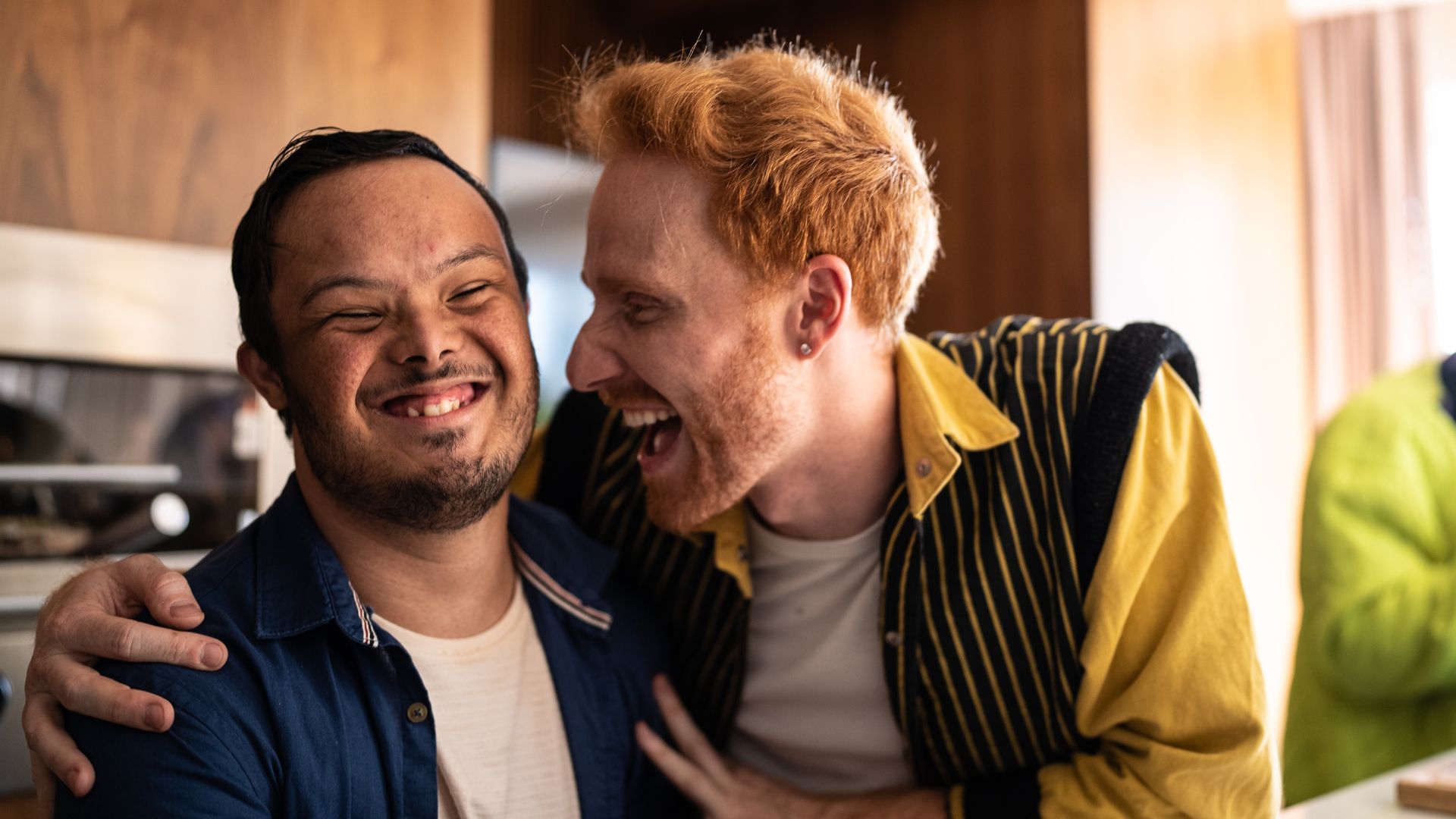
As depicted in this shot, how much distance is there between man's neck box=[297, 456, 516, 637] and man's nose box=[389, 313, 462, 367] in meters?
0.18

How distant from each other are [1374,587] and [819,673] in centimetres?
115

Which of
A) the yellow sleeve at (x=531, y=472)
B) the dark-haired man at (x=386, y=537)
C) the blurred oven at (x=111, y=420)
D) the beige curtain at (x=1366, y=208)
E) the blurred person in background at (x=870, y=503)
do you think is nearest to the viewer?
the dark-haired man at (x=386, y=537)

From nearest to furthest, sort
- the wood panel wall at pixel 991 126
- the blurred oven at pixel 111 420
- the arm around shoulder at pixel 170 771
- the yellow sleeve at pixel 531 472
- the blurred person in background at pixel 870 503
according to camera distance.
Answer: the arm around shoulder at pixel 170 771, the blurred person in background at pixel 870 503, the yellow sleeve at pixel 531 472, the blurred oven at pixel 111 420, the wood panel wall at pixel 991 126

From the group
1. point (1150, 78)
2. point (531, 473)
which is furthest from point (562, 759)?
point (1150, 78)

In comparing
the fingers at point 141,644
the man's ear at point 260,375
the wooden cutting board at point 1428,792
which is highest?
the man's ear at point 260,375

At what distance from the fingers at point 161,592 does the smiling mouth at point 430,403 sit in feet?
0.90

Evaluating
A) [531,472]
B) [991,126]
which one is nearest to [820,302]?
[531,472]

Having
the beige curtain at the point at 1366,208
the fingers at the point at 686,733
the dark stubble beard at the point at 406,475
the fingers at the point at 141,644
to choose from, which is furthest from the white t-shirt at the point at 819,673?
the beige curtain at the point at 1366,208

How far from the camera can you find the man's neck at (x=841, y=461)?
1.67 meters

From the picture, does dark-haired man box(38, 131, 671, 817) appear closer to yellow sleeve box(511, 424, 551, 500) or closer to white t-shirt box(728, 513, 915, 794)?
white t-shirt box(728, 513, 915, 794)

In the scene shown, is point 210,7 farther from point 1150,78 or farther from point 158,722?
point 1150,78

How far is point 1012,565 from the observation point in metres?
1.54

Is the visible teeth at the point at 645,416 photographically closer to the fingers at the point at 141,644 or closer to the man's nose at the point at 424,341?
the man's nose at the point at 424,341

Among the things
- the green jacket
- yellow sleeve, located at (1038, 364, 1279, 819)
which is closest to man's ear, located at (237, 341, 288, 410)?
yellow sleeve, located at (1038, 364, 1279, 819)
